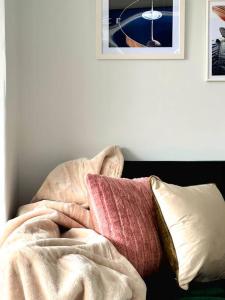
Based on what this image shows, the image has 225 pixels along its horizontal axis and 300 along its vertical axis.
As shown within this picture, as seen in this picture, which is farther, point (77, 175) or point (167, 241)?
point (77, 175)

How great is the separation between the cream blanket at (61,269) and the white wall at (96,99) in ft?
2.29

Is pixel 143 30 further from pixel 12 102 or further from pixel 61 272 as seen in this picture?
pixel 61 272

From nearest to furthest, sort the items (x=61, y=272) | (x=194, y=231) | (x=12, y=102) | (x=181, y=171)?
(x=61, y=272), (x=194, y=231), (x=12, y=102), (x=181, y=171)

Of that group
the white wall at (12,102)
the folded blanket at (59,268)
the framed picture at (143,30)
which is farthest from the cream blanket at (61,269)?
the framed picture at (143,30)

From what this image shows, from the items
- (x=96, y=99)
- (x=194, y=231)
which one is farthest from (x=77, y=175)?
(x=194, y=231)

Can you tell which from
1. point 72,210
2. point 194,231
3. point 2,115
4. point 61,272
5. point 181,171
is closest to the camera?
point 61,272

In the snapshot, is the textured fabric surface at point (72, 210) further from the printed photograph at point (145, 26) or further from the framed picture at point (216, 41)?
the framed picture at point (216, 41)

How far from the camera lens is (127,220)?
168 cm

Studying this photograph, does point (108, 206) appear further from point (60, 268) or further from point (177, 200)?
point (60, 268)

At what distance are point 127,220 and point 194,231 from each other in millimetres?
289

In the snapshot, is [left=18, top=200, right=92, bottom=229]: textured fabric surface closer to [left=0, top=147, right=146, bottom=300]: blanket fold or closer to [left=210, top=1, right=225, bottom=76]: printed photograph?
[left=0, top=147, right=146, bottom=300]: blanket fold

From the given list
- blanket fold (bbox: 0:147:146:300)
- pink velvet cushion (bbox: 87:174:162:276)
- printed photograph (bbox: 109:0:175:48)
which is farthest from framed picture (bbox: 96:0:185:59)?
blanket fold (bbox: 0:147:146:300)

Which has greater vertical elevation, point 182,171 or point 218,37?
point 218,37

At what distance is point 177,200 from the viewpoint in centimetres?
173
